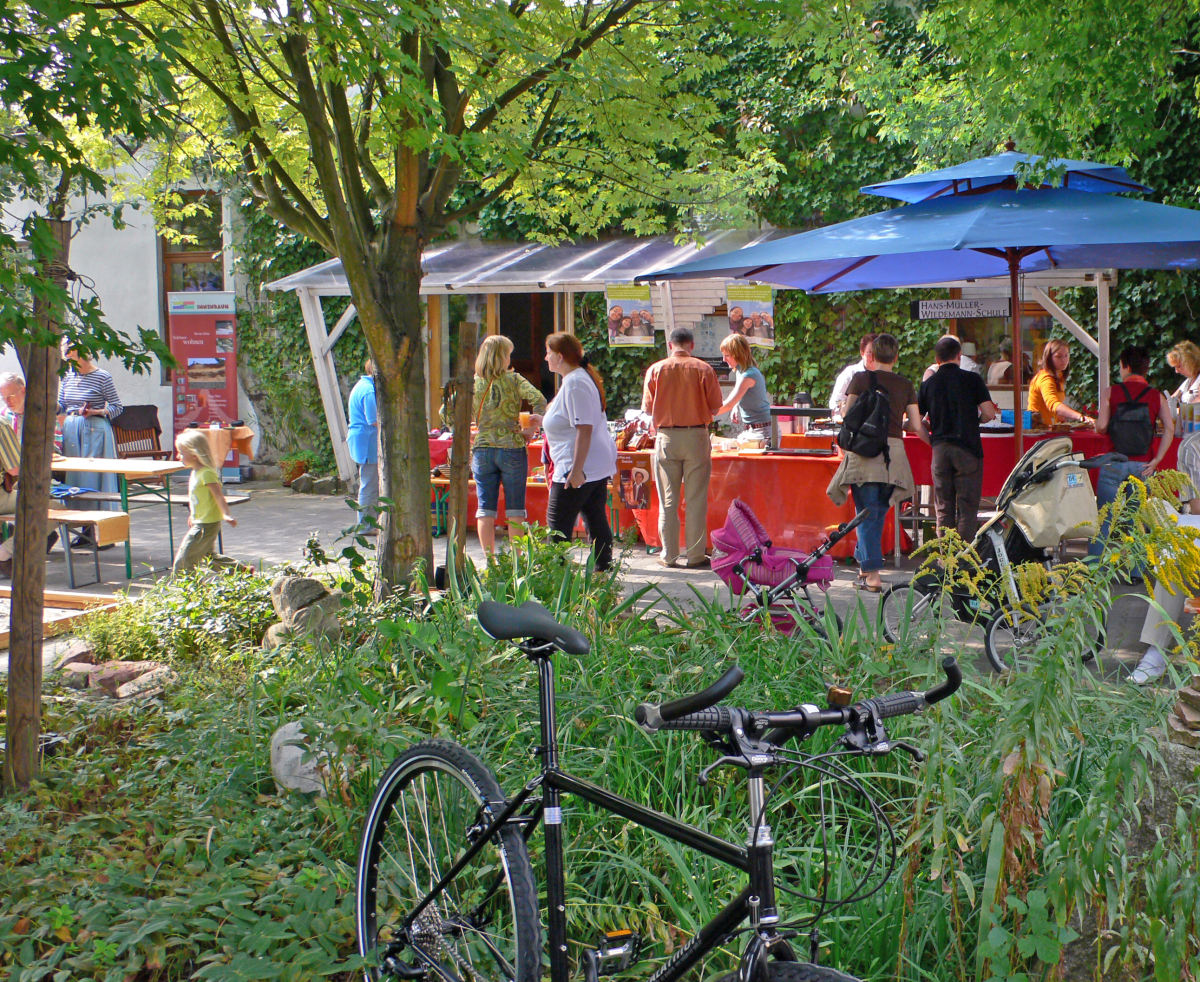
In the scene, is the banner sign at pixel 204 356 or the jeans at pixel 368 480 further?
the banner sign at pixel 204 356

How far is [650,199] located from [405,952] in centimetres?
605

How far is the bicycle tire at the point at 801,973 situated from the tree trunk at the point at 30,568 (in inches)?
128

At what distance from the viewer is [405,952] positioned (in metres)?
2.87

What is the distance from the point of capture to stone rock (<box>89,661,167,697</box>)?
554 centimetres

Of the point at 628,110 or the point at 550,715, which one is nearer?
the point at 550,715

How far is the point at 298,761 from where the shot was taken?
3.97 meters

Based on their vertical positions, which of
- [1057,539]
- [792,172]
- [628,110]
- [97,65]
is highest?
[792,172]

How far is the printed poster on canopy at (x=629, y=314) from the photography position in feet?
44.2

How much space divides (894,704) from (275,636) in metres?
4.39

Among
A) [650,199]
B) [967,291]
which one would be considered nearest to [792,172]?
[967,291]

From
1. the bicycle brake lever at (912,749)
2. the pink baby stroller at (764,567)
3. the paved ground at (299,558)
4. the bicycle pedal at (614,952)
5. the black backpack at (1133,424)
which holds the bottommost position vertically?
the paved ground at (299,558)

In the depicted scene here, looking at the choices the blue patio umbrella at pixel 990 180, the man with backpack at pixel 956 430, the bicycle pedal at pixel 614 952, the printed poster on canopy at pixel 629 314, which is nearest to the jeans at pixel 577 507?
the man with backpack at pixel 956 430

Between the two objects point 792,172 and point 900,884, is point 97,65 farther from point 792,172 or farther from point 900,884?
point 792,172

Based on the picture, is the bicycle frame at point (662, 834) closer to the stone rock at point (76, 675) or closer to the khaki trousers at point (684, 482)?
the stone rock at point (76, 675)
